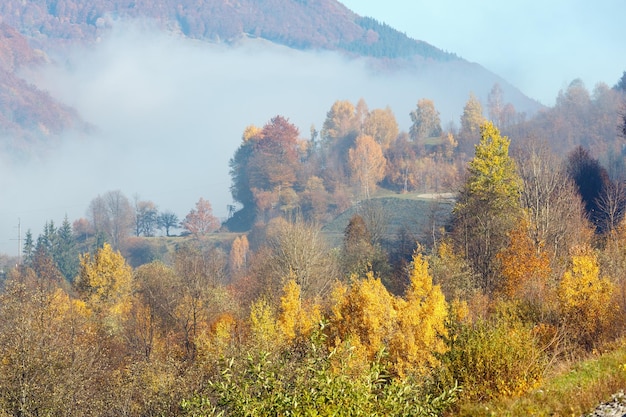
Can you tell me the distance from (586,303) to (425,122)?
6044 inches

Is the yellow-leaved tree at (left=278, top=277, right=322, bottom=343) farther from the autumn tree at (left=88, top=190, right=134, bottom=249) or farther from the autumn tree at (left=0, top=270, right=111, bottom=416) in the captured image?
the autumn tree at (left=88, top=190, right=134, bottom=249)

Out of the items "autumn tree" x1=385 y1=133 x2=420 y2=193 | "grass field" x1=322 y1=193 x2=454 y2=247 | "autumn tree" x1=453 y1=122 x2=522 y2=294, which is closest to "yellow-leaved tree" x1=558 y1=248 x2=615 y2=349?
"autumn tree" x1=453 y1=122 x2=522 y2=294

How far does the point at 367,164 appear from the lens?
15262 centimetres

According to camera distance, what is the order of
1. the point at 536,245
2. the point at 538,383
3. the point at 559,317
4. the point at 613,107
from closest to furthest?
the point at 538,383 < the point at 559,317 < the point at 536,245 < the point at 613,107

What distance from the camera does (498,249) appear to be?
4834cm

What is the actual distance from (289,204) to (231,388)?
437ft

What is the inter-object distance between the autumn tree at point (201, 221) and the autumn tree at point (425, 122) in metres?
59.2

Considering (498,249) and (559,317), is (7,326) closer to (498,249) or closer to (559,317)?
(559,317)

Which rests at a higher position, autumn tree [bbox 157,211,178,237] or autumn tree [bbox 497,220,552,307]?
autumn tree [bbox 497,220,552,307]

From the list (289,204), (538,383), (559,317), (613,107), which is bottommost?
(289,204)

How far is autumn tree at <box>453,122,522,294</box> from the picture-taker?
160 ft

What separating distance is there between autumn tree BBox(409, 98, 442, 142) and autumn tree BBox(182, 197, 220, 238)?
59.2 m

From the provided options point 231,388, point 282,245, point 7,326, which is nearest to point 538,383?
point 231,388

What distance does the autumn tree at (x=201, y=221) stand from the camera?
154 meters
